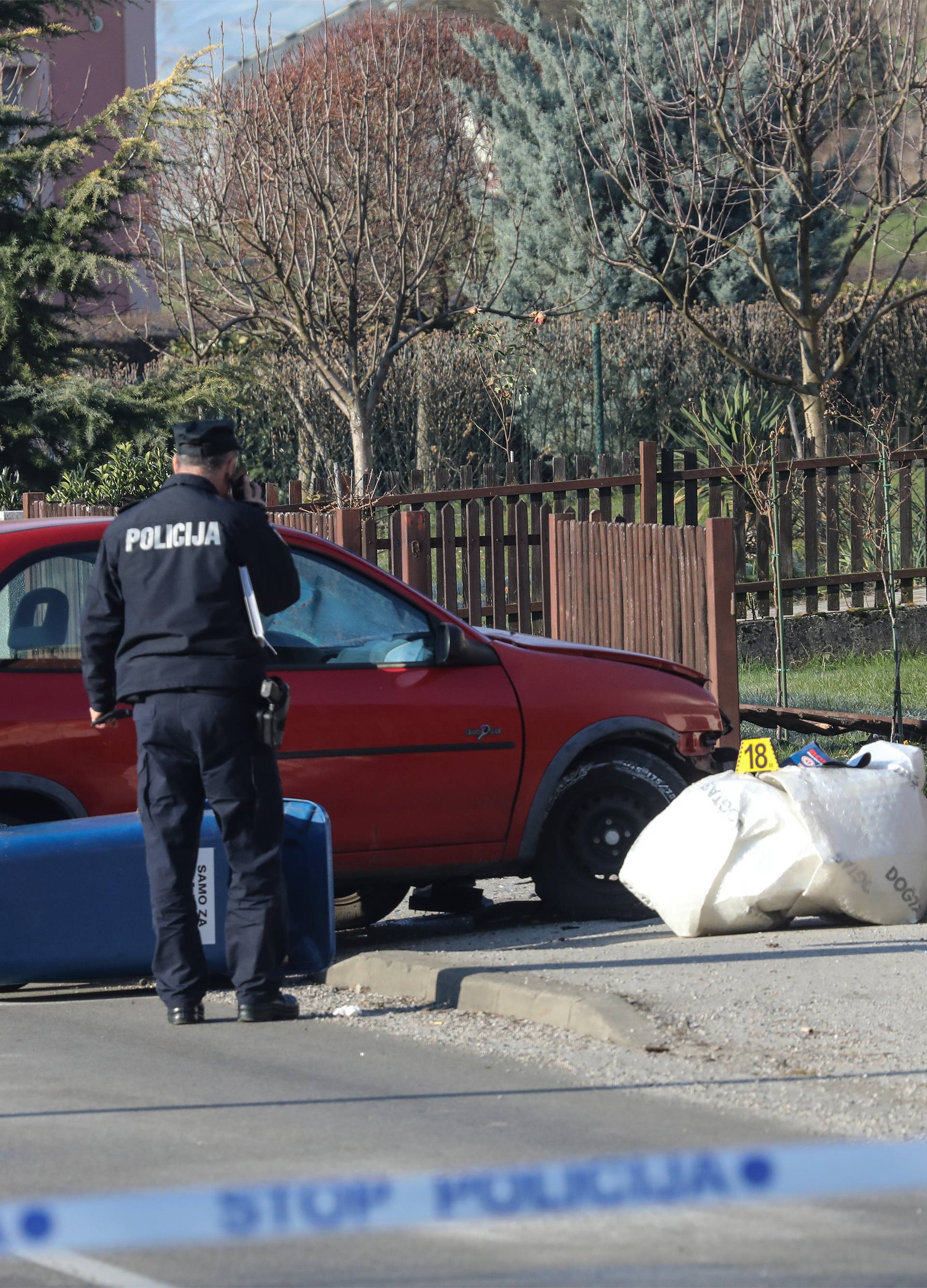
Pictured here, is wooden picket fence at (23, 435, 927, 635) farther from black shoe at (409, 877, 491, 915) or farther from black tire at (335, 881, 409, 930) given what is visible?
black tire at (335, 881, 409, 930)

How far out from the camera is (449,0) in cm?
4909

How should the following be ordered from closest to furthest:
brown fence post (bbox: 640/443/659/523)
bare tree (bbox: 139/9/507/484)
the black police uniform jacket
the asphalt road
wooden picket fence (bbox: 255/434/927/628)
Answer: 1. the asphalt road
2. the black police uniform jacket
3. wooden picket fence (bbox: 255/434/927/628)
4. brown fence post (bbox: 640/443/659/523)
5. bare tree (bbox: 139/9/507/484)

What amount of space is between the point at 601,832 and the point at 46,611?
2402 millimetres

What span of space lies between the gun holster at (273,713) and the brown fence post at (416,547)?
7244 mm

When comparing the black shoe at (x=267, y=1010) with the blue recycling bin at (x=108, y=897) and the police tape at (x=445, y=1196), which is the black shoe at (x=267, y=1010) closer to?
the blue recycling bin at (x=108, y=897)

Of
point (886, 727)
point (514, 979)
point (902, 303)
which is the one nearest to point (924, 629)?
point (902, 303)

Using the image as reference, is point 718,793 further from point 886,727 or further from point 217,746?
point 886,727

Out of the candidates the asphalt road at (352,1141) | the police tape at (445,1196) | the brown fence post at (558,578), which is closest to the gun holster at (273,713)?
the asphalt road at (352,1141)

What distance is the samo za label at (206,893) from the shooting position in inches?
244

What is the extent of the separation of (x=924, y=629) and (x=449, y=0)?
38754 millimetres

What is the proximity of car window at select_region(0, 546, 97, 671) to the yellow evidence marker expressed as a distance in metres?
2.67

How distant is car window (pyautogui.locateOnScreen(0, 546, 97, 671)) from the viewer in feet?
21.0

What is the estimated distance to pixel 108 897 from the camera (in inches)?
242

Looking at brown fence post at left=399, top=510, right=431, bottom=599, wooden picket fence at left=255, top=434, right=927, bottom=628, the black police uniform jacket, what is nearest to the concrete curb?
the black police uniform jacket
